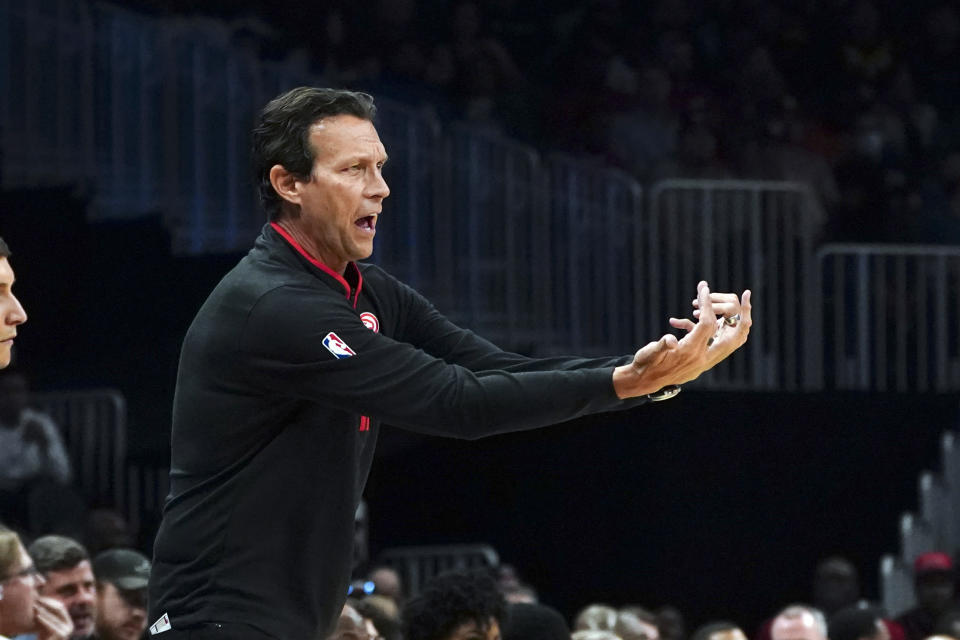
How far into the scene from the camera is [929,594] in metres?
10.7

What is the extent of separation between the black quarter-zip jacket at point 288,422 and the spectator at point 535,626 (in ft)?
9.04

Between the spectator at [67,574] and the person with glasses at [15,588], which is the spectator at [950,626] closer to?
the spectator at [67,574]

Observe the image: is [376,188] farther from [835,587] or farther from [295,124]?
[835,587]

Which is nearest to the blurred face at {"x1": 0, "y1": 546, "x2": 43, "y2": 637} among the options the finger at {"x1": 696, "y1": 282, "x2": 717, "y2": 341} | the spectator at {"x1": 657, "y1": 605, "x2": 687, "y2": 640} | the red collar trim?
the red collar trim

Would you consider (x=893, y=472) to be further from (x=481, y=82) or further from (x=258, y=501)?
(x=258, y=501)

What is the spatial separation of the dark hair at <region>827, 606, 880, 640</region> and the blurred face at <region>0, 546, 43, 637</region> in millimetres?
4067

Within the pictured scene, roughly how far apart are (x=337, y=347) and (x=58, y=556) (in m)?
3.58

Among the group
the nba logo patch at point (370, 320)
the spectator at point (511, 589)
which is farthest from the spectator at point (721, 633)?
the nba logo patch at point (370, 320)

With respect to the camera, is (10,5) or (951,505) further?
(951,505)

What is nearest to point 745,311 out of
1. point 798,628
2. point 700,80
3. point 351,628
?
point 351,628

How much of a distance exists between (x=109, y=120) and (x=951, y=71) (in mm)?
6829

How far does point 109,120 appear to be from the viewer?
1095cm

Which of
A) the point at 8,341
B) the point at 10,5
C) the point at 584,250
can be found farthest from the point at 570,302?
the point at 8,341

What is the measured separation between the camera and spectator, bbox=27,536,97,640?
21.4ft
